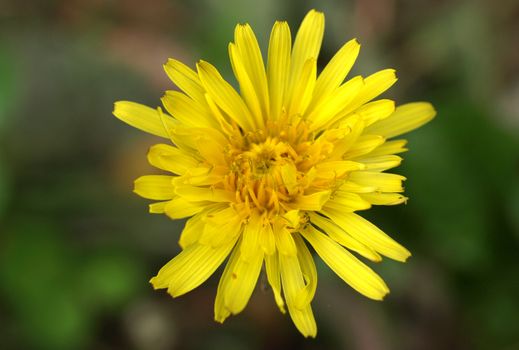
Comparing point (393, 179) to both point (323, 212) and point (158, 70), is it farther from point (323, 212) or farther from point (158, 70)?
point (158, 70)

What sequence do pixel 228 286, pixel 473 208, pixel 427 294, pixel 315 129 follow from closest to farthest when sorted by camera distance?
1. pixel 228 286
2. pixel 315 129
3. pixel 473 208
4. pixel 427 294

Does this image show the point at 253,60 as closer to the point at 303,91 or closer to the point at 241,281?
the point at 303,91

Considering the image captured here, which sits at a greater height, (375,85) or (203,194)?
(375,85)

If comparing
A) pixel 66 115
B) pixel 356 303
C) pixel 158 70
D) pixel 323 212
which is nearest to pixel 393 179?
pixel 323 212

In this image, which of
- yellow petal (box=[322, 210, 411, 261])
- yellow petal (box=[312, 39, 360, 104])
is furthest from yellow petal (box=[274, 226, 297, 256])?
yellow petal (box=[312, 39, 360, 104])

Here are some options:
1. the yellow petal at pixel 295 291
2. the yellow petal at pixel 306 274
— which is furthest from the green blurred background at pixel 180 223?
the yellow petal at pixel 295 291

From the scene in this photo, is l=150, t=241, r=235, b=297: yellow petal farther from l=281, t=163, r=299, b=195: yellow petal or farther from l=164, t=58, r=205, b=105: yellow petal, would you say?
l=164, t=58, r=205, b=105: yellow petal

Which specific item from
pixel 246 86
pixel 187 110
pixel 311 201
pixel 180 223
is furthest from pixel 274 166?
pixel 180 223
